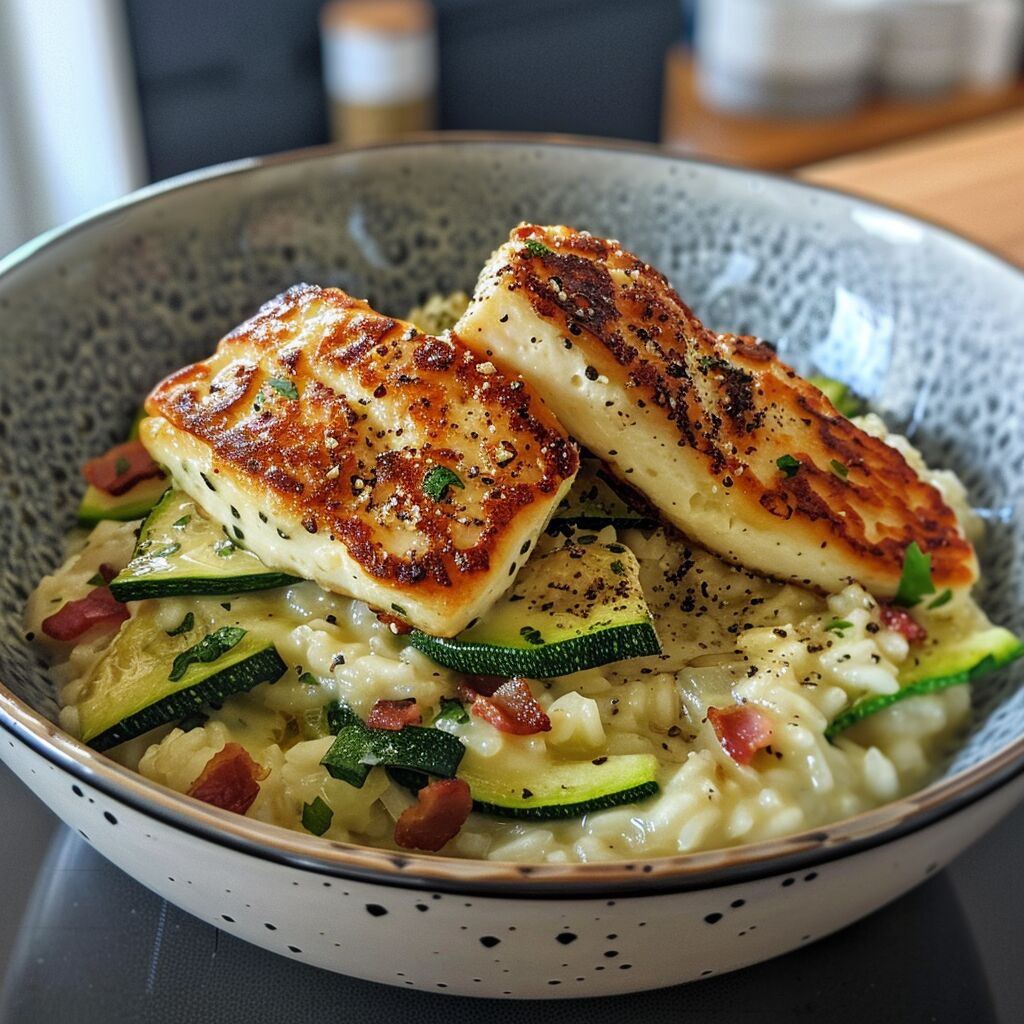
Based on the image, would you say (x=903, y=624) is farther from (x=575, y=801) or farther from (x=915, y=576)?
(x=575, y=801)

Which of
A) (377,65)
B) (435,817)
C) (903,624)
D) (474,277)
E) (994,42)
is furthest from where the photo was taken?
(994,42)

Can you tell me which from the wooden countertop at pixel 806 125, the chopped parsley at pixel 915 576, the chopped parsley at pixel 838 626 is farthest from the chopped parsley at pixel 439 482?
the wooden countertop at pixel 806 125

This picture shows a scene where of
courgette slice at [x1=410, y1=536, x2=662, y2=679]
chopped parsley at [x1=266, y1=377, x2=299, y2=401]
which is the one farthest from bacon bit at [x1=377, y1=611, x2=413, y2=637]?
chopped parsley at [x1=266, y1=377, x2=299, y2=401]

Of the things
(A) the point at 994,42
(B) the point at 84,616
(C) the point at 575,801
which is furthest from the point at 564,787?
(A) the point at 994,42

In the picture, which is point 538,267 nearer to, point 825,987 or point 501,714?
point 501,714

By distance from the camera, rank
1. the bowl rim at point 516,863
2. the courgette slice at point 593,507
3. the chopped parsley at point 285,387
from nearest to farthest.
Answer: the bowl rim at point 516,863, the chopped parsley at point 285,387, the courgette slice at point 593,507

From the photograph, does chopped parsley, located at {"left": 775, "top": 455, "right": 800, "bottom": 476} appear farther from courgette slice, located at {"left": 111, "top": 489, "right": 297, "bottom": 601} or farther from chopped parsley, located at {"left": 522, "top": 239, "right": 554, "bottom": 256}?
courgette slice, located at {"left": 111, "top": 489, "right": 297, "bottom": 601}

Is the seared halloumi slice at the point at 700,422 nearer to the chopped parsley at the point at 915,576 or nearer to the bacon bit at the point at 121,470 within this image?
the chopped parsley at the point at 915,576
